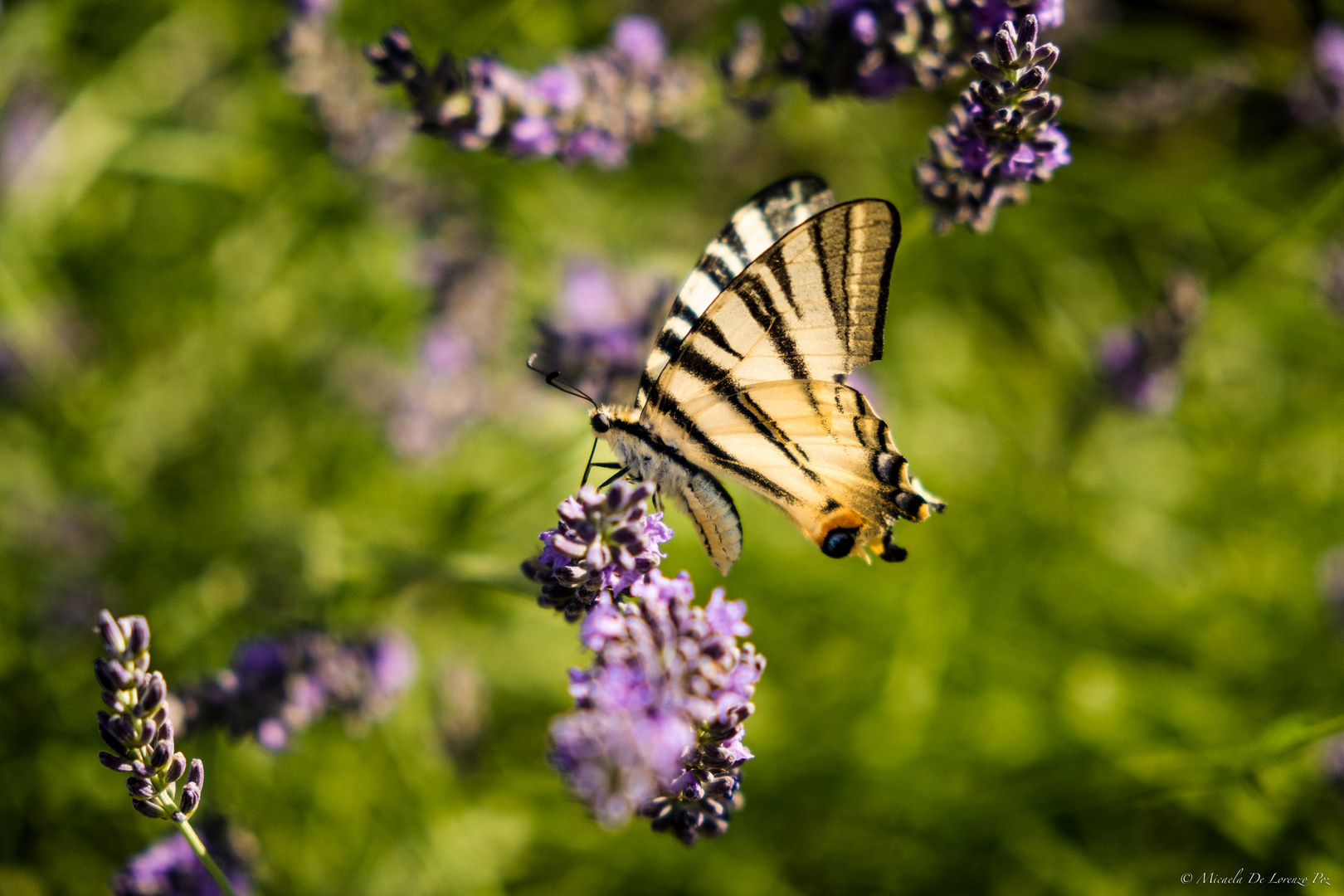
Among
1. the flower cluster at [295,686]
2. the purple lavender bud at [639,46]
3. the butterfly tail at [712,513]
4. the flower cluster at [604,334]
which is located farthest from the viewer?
the purple lavender bud at [639,46]

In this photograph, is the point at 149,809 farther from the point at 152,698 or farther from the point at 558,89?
the point at 558,89

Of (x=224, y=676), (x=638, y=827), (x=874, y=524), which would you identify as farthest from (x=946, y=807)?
(x=224, y=676)

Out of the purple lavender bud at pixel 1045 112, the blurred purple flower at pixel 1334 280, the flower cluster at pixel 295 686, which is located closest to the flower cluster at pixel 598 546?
the flower cluster at pixel 295 686

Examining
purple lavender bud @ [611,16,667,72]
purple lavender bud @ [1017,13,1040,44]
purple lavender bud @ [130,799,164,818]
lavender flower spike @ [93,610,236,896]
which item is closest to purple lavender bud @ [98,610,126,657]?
lavender flower spike @ [93,610,236,896]

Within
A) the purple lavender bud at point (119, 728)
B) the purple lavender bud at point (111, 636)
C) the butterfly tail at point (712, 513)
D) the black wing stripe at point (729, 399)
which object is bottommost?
the purple lavender bud at point (119, 728)

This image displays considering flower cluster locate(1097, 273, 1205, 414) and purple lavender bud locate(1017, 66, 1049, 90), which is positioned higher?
flower cluster locate(1097, 273, 1205, 414)

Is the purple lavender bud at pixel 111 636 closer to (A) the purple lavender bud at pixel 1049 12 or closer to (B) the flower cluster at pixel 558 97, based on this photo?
(B) the flower cluster at pixel 558 97

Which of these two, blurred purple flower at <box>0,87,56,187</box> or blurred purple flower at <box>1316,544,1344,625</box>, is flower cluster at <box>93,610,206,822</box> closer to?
blurred purple flower at <box>0,87,56,187</box>
